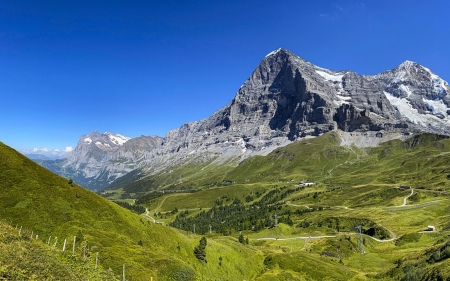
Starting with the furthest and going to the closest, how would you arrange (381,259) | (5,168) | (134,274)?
(381,259), (5,168), (134,274)

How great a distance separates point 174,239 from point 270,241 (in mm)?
93017

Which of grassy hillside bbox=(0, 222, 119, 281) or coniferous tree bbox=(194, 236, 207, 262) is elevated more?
grassy hillside bbox=(0, 222, 119, 281)

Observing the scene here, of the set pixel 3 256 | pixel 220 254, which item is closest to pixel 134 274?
pixel 3 256

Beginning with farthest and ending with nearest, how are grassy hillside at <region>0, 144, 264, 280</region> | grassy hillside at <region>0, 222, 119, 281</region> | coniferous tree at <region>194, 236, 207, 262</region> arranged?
coniferous tree at <region>194, 236, 207, 262</region> < grassy hillside at <region>0, 144, 264, 280</region> < grassy hillside at <region>0, 222, 119, 281</region>

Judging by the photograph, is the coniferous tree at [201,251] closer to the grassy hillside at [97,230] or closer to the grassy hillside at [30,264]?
the grassy hillside at [97,230]

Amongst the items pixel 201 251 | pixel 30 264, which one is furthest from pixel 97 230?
pixel 30 264

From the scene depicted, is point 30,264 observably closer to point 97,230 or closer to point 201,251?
point 97,230

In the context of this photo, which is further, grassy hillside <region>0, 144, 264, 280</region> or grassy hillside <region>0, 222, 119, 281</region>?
grassy hillside <region>0, 144, 264, 280</region>

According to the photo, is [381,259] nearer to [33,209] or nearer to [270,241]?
[270,241]

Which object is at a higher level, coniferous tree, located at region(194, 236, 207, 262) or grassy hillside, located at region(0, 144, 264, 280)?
grassy hillside, located at region(0, 144, 264, 280)

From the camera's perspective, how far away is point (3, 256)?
A: 29.0 metres

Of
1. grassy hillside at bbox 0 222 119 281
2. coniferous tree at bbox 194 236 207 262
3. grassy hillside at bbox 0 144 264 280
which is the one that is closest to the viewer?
grassy hillside at bbox 0 222 119 281

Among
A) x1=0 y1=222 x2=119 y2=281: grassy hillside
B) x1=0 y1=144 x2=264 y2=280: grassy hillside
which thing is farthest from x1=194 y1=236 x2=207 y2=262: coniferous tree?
x1=0 y1=222 x2=119 y2=281: grassy hillside

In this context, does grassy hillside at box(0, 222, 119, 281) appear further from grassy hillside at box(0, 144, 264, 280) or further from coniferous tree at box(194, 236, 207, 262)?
coniferous tree at box(194, 236, 207, 262)
